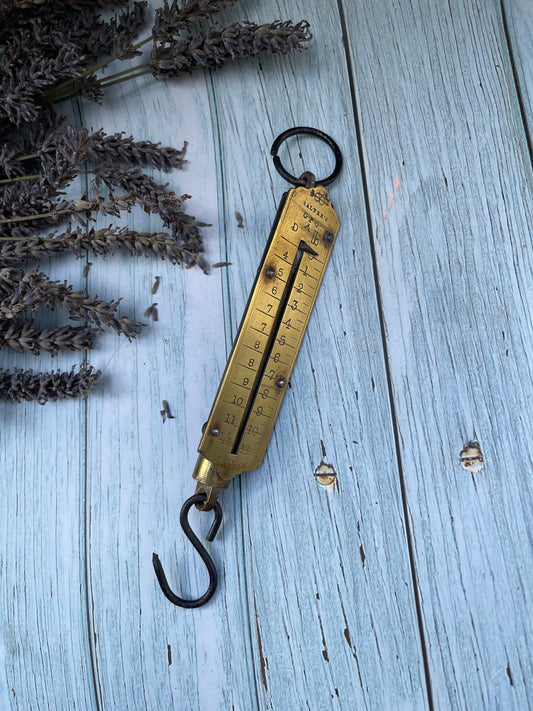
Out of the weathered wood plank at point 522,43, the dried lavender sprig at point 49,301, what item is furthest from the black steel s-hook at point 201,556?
the weathered wood plank at point 522,43

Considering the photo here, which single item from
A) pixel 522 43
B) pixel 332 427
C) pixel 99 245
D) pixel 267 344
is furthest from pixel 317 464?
pixel 522 43

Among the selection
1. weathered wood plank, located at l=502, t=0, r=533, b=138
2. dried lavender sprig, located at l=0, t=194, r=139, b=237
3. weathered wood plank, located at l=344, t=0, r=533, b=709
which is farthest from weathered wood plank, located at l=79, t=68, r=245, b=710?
weathered wood plank, located at l=502, t=0, r=533, b=138

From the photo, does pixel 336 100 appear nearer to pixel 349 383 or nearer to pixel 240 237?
pixel 240 237

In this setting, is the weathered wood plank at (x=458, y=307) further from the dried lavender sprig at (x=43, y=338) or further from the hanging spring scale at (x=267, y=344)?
the dried lavender sprig at (x=43, y=338)

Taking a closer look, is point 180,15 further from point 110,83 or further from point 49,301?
point 49,301

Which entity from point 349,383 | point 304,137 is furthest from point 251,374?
point 304,137
